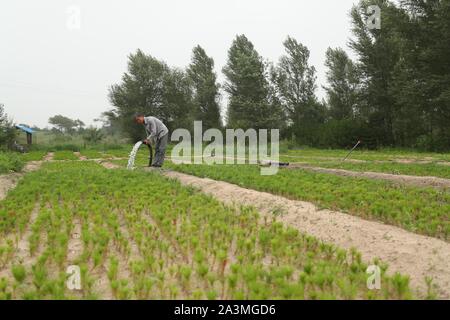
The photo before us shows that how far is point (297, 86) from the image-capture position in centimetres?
4006

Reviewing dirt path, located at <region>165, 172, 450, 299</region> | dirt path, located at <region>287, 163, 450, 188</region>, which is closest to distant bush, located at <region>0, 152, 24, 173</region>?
dirt path, located at <region>165, 172, 450, 299</region>

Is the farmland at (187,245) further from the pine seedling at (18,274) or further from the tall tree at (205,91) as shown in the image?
the tall tree at (205,91)

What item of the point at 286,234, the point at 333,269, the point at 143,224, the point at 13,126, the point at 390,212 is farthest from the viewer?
the point at 13,126

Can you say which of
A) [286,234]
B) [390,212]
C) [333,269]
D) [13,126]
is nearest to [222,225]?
[286,234]

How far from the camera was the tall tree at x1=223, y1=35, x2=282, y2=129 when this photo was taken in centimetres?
3719

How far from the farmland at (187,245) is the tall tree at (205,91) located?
108ft

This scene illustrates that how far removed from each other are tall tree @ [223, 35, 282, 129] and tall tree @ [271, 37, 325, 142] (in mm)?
2228

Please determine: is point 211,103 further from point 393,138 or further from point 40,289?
point 40,289

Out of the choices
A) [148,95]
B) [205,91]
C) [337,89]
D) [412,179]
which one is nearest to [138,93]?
[148,95]

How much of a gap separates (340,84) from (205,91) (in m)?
13.6

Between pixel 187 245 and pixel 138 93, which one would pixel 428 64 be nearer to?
pixel 187 245

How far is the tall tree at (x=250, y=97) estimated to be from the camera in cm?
3719
